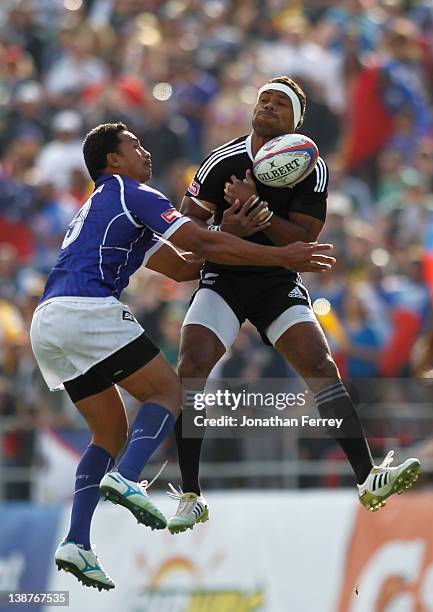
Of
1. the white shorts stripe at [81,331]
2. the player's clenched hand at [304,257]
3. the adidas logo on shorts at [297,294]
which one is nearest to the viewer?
the player's clenched hand at [304,257]

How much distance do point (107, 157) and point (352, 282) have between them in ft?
18.8

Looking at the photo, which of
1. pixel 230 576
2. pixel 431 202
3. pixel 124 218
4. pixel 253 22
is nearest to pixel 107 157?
pixel 124 218

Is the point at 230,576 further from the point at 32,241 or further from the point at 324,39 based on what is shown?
the point at 324,39

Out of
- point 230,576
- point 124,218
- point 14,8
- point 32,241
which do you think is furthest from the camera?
point 14,8

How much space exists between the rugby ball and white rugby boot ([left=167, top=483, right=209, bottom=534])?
6.70 ft

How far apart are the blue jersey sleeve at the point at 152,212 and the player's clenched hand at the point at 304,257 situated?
0.66m

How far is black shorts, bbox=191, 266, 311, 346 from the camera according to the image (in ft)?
36.2

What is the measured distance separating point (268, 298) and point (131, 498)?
1771 millimetres

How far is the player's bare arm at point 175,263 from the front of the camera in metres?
11.0

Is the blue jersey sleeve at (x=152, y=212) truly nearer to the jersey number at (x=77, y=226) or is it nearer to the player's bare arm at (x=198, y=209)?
the jersey number at (x=77, y=226)

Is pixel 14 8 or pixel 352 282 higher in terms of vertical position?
pixel 14 8

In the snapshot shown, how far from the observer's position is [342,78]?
19188 millimetres

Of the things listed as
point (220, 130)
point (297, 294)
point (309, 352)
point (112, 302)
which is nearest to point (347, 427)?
point (309, 352)

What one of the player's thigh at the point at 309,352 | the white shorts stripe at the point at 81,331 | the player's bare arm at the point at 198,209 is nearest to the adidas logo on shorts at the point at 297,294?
the player's thigh at the point at 309,352
